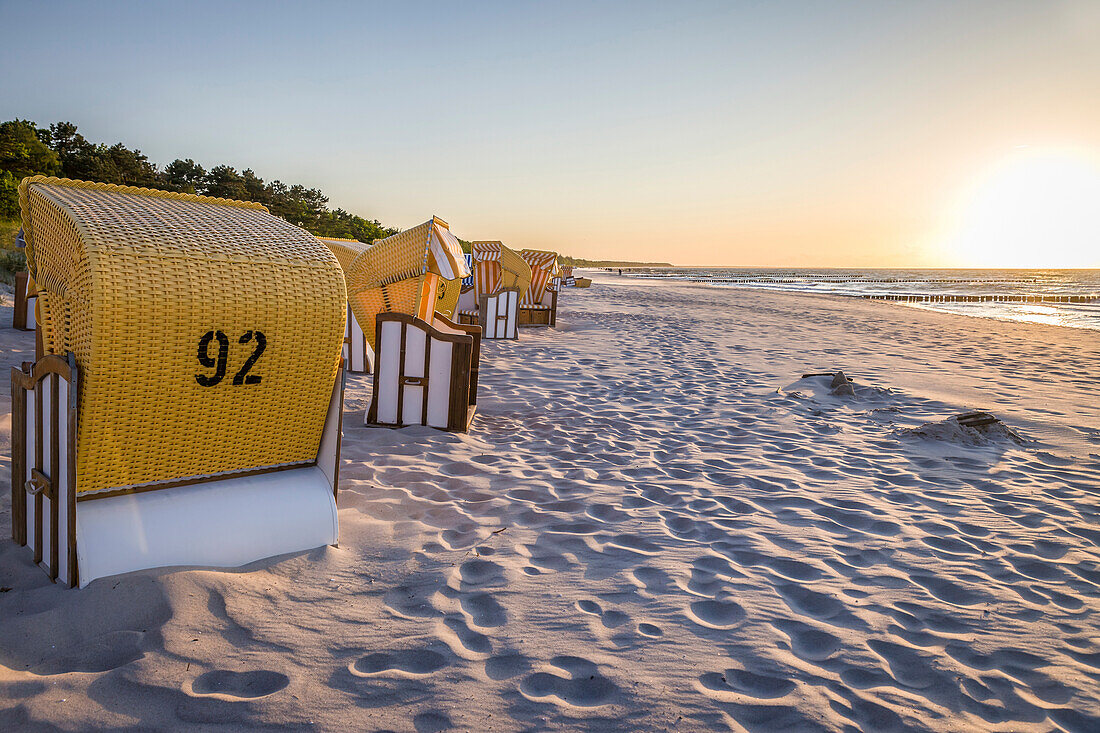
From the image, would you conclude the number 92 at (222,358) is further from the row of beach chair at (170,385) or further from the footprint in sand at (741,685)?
the footprint in sand at (741,685)

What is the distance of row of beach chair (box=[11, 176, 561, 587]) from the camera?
2.28 metres

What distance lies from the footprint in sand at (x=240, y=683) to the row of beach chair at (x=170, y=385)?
727mm

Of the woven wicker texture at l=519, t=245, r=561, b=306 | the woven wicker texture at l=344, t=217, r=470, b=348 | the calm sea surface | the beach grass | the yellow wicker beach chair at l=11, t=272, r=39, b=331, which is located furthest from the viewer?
the calm sea surface

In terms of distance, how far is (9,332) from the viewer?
27.0 feet

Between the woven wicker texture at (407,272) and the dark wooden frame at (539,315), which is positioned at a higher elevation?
the woven wicker texture at (407,272)

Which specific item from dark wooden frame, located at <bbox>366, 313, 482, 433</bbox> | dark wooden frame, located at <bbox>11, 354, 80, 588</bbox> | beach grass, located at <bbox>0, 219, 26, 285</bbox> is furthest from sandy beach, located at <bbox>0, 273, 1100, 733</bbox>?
beach grass, located at <bbox>0, 219, 26, 285</bbox>

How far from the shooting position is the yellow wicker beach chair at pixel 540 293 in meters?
14.4

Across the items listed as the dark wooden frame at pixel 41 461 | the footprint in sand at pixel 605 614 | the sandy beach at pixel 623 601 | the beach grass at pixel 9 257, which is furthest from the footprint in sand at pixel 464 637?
the beach grass at pixel 9 257

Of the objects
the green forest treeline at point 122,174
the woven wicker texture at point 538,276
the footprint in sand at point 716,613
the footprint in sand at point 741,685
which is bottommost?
the footprint in sand at point 741,685

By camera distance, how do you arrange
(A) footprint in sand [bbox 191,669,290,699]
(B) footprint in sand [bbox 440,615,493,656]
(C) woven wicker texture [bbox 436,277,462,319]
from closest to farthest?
(A) footprint in sand [bbox 191,669,290,699] → (B) footprint in sand [bbox 440,615,493,656] → (C) woven wicker texture [bbox 436,277,462,319]

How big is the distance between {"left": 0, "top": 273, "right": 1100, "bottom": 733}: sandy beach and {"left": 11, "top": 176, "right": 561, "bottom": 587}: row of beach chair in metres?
0.19

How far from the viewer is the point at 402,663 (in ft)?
7.04

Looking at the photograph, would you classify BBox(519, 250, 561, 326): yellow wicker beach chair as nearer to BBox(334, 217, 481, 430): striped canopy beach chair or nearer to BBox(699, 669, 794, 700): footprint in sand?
BBox(334, 217, 481, 430): striped canopy beach chair

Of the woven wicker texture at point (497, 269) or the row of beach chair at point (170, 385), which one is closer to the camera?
the row of beach chair at point (170, 385)
